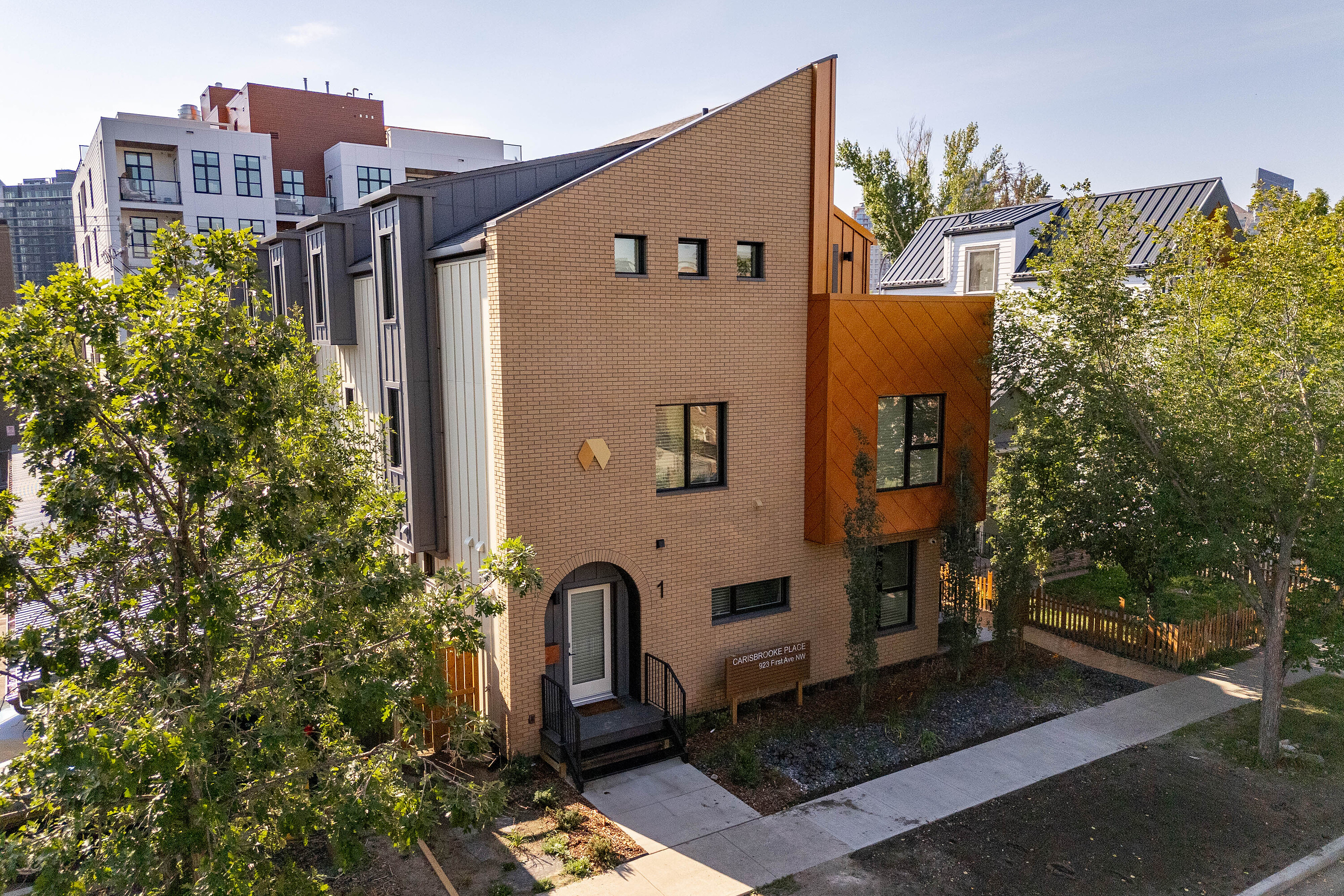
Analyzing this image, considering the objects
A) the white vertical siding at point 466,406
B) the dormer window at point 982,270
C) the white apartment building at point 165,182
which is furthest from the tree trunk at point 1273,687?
the white apartment building at point 165,182

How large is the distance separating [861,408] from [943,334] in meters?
2.25

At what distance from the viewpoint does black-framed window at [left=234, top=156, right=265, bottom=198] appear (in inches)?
1869

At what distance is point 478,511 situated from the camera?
1349 cm

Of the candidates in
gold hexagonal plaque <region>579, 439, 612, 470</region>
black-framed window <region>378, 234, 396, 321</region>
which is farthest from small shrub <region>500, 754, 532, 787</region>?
black-framed window <region>378, 234, 396, 321</region>

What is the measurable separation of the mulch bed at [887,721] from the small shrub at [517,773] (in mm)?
2408

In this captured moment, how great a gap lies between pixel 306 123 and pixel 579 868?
5377 centimetres

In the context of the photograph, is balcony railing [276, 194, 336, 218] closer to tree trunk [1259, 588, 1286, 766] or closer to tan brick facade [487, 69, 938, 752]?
tan brick facade [487, 69, 938, 752]

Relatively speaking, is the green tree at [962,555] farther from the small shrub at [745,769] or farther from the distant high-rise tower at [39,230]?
the distant high-rise tower at [39,230]

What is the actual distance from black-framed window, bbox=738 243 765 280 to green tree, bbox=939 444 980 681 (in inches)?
194

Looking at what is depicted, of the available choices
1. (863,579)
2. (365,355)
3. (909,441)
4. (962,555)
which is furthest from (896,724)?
(365,355)

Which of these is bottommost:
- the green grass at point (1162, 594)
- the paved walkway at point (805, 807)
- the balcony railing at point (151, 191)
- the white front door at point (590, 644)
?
the paved walkway at point (805, 807)

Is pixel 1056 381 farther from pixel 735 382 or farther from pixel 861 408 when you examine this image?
pixel 735 382

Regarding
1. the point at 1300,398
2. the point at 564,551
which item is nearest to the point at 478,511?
the point at 564,551

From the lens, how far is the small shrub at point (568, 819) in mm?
11227
